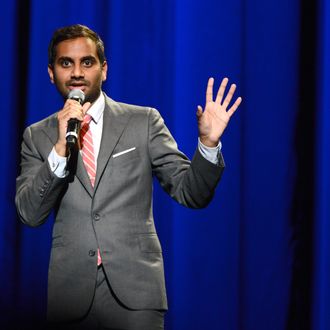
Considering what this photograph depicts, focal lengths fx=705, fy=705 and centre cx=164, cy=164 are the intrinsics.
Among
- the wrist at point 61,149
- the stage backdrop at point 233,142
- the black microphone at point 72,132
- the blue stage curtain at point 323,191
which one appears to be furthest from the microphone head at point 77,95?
the blue stage curtain at point 323,191

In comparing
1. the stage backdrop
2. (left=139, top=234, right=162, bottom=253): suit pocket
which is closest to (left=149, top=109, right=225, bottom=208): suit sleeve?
(left=139, top=234, right=162, bottom=253): suit pocket

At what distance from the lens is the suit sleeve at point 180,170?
1599 millimetres

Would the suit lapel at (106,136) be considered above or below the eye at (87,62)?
below

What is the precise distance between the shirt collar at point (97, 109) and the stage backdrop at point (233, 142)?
812 mm

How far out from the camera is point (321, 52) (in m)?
2.45

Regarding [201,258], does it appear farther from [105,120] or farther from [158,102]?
[105,120]

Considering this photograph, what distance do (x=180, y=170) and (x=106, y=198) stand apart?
0.62 feet

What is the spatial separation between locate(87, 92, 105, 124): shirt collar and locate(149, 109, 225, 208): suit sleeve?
12cm

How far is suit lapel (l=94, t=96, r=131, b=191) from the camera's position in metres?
1.65

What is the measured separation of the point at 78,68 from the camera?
1740 millimetres

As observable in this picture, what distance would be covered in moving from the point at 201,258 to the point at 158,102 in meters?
0.59

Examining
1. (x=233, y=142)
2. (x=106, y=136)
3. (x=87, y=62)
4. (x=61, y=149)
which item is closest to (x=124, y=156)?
(x=106, y=136)

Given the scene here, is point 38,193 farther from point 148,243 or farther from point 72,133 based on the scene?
point 148,243

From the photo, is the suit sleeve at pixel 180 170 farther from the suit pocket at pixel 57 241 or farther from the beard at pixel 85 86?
the suit pocket at pixel 57 241
